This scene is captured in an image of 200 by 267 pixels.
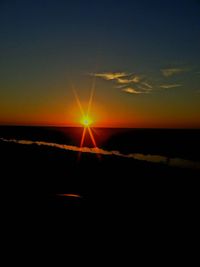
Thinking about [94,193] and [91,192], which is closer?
[94,193]

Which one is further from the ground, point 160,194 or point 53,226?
point 53,226

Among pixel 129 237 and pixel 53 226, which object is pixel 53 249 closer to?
pixel 53 226

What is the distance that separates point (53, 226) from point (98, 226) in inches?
21.0

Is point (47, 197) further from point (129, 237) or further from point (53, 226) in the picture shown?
point (129, 237)

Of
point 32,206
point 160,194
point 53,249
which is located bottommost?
point 160,194

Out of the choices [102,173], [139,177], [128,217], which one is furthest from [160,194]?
[128,217]

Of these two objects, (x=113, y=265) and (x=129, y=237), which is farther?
(x=129, y=237)

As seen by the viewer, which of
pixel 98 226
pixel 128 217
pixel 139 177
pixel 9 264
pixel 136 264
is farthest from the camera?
pixel 139 177

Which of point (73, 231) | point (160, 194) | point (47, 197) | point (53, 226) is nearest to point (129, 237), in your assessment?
point (73, 231)

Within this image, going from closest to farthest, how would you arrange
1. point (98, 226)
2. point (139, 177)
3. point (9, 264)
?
point (9, 264)
point (98, 226)
point (139, 177)

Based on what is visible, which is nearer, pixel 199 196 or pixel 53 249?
pixel 53 249

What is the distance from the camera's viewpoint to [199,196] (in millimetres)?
11633

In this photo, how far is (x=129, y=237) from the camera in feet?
10.7

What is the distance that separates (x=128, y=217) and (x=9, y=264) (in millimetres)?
1587
